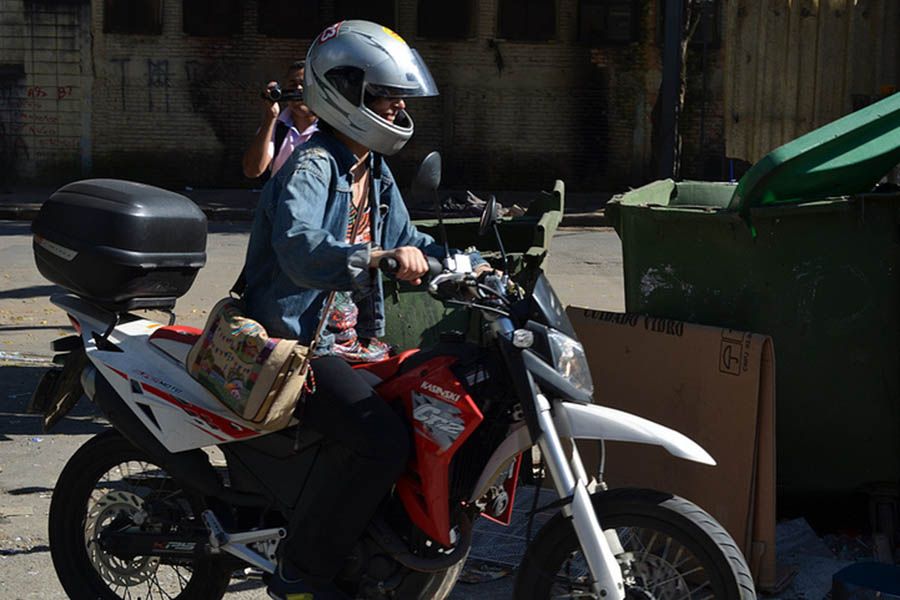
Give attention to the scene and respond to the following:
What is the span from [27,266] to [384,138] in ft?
29.0

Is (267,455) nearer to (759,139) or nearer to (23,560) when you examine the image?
(23,560)

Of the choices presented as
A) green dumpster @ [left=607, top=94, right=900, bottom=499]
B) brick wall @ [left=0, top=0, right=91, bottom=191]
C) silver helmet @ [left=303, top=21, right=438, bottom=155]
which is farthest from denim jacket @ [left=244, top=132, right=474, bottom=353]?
brick wall @ [left=0, top=0, right=91, bottom=191]

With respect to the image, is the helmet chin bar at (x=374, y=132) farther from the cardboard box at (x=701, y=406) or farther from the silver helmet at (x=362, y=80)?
the cardboard box at (x=701, y=406)

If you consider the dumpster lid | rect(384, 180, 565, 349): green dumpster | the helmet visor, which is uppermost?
the helmet visor

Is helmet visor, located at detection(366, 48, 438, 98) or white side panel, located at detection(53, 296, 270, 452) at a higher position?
helmet visor, located at detection(366, 48, 438, 98)

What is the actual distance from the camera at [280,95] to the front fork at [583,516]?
3.18 meters

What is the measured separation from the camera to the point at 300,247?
3.48m

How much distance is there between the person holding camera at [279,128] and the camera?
6.24 metres

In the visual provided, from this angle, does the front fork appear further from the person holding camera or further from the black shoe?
the person holding camera

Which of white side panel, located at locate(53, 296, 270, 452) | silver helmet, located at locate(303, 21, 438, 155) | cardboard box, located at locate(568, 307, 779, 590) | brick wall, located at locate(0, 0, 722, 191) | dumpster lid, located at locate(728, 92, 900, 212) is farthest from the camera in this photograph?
brick wall, located at locate(0, 0, 722, 191)

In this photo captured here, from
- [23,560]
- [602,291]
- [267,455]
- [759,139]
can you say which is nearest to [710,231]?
[267,455]

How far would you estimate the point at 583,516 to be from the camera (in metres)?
3.41

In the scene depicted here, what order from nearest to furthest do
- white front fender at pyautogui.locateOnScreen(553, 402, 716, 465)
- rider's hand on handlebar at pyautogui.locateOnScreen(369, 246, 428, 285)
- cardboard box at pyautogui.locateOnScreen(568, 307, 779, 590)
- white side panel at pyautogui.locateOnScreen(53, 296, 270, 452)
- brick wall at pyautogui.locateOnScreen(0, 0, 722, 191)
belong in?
1. rider's hand on handlebar at pyautogui.locateOnScreen(369, 246, 428, 285)
2. white front fender at pyautogui.locateOnScreen(553, 402, 716, 465)
3. white side panel at pyautogui.locateOnScreen(53, 296, 270, 452)
4. cardboard box at pyautogui.locateOnScreen(568, 307, 779, 590)
5. brick wall at pyautogui.locateOnScreen(0, 0, 722, 191)

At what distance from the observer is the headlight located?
3.44 m
